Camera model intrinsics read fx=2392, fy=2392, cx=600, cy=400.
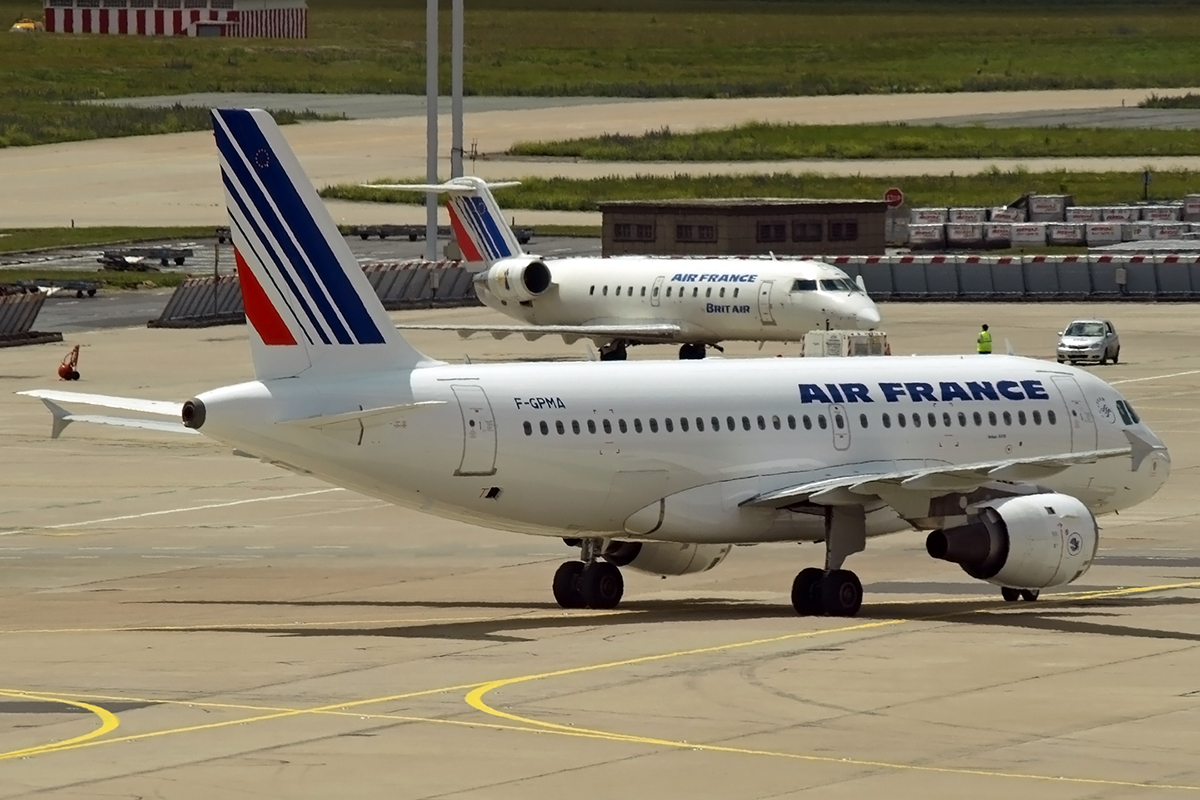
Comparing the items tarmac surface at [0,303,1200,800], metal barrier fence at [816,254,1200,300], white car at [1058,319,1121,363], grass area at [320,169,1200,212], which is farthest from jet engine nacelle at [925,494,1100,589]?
grass area at [320,169,1200,212]

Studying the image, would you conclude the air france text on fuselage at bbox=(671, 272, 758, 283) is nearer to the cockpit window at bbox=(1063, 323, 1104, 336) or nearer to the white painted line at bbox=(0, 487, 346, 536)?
the cockpit window at bbox=(1063, 323, 1104, 336)

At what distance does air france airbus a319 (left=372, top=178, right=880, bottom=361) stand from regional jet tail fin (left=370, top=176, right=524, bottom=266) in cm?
4

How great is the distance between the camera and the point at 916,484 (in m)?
39.5

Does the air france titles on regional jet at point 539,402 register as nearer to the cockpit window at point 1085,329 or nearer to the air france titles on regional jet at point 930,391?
the air france titles on regional jet at point 930,391

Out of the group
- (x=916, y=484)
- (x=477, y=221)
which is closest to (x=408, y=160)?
(x=477, y=221)

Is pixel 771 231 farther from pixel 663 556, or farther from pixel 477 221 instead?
pixel 663 556

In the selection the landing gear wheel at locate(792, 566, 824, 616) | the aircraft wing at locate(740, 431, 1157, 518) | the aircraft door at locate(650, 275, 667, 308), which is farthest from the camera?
the aircraft door at locate(650, 275, 667, 308)

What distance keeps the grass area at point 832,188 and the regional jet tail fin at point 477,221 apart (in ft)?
159

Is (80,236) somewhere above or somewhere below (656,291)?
above

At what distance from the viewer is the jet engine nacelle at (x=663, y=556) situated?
4259cm

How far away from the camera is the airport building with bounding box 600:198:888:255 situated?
4321 inches

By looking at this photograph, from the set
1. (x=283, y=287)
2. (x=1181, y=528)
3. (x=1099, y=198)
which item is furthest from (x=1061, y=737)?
(x=1099, y=198)

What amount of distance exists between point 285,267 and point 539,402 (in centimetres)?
471

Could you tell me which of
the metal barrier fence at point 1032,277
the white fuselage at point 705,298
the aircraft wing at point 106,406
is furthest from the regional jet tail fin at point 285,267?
the metal barrier fence at point 1032,277
